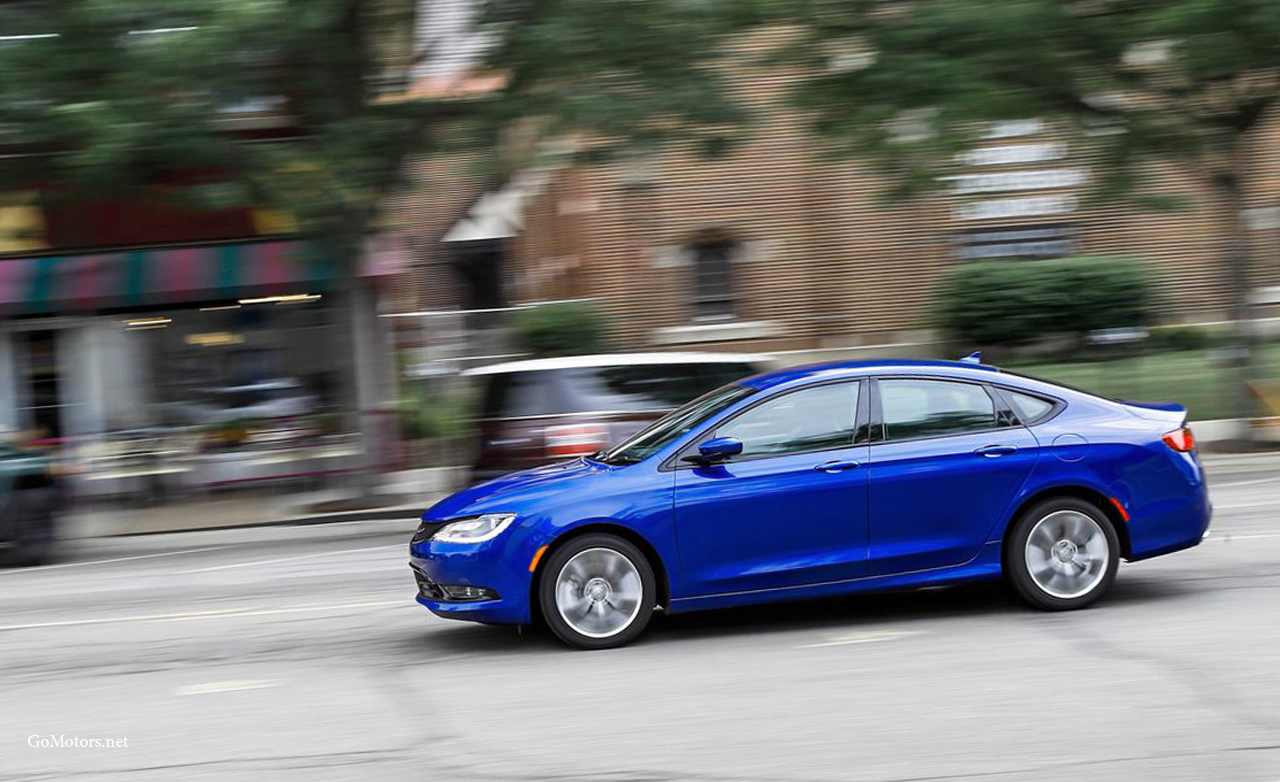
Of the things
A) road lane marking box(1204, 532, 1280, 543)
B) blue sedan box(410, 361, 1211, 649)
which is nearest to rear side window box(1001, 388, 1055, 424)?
blue sedan box(410, 361, 1211, 649)

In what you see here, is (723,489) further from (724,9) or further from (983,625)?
(724,9)

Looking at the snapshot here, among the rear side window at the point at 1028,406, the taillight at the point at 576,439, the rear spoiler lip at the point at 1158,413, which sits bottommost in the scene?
the taillight at the point at 576,439

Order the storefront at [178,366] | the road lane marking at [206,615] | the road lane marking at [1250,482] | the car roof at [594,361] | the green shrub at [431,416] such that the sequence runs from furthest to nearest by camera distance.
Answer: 1. the green shrub at [431,416]
2. the storefront at [178,366]
3. the road lane marking at [1250,482]
4. the car roof at [594,361]
5. the road lane marking at [206,615]

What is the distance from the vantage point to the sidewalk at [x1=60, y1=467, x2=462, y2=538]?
16547 mm

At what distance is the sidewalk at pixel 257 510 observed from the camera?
54.3 ft

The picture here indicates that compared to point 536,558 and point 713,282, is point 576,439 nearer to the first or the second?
point 536,558

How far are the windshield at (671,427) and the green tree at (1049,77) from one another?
8.78 m

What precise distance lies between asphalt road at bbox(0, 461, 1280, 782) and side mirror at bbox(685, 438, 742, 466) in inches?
38.9

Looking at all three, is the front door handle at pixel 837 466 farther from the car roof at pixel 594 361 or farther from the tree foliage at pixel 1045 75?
the tree foliage at pixel 1045 75

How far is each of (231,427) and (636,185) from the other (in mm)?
8781

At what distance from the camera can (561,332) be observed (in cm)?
2428

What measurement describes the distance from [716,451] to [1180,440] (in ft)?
8.75

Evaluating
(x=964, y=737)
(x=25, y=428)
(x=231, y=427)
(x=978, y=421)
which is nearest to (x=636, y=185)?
(x=231, y=427)

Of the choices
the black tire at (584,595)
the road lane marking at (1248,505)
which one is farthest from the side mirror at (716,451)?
the road lane marking at (1248,505)
